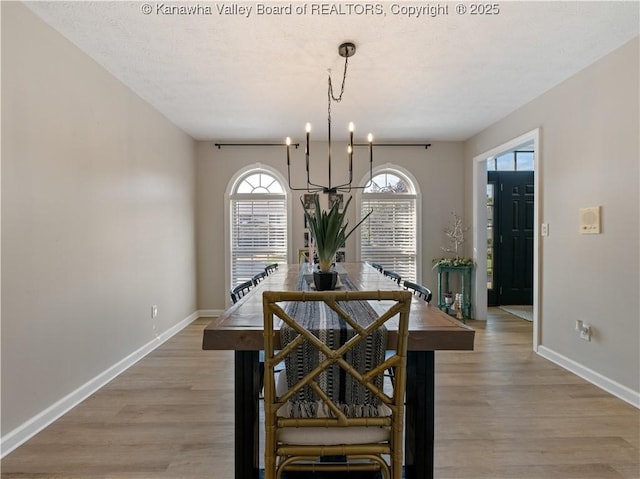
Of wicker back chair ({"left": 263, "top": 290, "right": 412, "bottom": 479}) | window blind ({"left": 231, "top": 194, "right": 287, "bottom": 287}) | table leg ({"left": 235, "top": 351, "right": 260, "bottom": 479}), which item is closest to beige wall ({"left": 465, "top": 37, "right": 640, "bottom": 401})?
wicker back chair ({"left": 263, "top": 290, "right": 412, "bottom": 479})

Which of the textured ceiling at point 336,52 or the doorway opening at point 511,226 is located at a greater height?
the textured ceiling at point 336,52

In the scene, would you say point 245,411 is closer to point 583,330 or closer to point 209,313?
point 583,330

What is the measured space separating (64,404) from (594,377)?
3837mm

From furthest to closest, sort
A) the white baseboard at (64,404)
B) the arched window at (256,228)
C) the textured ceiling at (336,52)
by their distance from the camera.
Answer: the arched window at (256,228)
the textured ceiling at (336,52)
the white baseboard at (64,404)

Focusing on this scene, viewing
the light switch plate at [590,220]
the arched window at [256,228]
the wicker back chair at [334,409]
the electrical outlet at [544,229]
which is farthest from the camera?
the arched window at [256,228]

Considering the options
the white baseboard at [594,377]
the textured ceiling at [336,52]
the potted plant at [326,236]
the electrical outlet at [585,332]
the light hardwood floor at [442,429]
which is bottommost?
the light hardwood floor at [442,429]

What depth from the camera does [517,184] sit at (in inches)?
219

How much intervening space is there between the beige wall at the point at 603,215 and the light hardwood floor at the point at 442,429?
328 millimetres

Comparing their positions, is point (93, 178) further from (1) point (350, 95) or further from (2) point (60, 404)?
(1) point (350, 95)

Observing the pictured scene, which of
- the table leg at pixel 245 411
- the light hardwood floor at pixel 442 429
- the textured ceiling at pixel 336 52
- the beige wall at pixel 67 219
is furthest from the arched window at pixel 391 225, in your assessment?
the table leg at pixel 245 411

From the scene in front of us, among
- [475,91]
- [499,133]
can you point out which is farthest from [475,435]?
[499,133]

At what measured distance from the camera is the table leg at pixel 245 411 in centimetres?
138

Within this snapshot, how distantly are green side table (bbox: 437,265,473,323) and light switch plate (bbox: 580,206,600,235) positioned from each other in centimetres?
186

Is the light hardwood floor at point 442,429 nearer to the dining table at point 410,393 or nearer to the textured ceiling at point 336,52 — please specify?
the dining table at point 410,393
